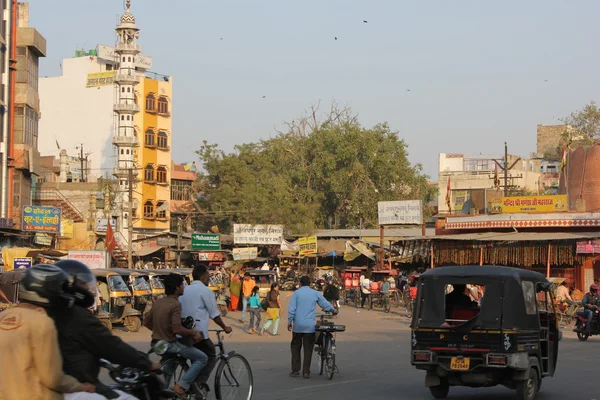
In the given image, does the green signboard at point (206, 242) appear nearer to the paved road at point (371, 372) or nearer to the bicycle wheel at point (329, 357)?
the paved road at point (371, 372)

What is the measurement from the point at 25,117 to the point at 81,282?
134 feet

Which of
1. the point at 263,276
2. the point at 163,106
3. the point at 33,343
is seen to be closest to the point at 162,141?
the point at 163,106

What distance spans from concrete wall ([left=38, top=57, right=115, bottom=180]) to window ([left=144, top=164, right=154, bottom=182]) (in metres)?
4.43

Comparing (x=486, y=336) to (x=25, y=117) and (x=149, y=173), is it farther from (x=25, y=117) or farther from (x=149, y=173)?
(x=149, y=173)

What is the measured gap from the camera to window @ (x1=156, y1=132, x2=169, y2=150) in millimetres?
79938

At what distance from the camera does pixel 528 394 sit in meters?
12.3

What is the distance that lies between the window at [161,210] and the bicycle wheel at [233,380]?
6838 centimetres

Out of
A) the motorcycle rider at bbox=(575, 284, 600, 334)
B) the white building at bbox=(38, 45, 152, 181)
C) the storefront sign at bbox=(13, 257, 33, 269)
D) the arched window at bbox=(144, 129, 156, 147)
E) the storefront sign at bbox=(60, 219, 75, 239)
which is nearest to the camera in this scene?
the motorcycle rider at bbox=(575, 284, 600, 334)

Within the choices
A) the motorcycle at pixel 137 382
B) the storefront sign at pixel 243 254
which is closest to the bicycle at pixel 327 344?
the motorcycle at pixel 137 382

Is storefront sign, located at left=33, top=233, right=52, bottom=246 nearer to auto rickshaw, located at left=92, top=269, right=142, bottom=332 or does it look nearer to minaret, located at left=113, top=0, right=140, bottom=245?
auto rickshaw, located at left=92, top=269, right=142, bottom=332

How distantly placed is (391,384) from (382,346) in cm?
789

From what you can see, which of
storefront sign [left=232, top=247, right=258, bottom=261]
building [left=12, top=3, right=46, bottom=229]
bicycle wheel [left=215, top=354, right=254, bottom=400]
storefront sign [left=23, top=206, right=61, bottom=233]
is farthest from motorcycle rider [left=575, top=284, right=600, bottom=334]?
storefront sign [left=232, top=247, right=258, bottom=261]

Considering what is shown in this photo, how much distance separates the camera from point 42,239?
4747 centimetres

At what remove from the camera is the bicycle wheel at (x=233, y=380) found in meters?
10.7
